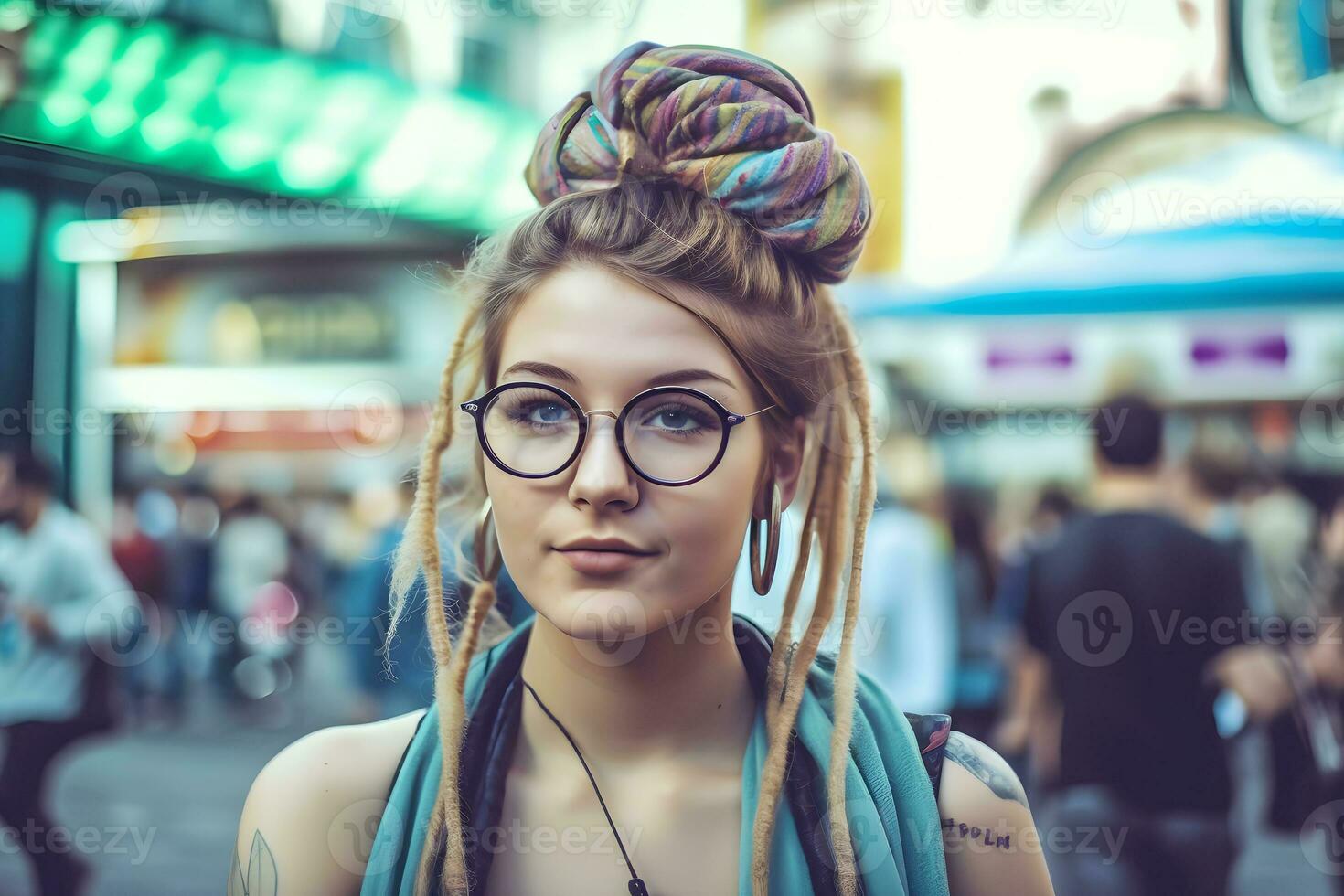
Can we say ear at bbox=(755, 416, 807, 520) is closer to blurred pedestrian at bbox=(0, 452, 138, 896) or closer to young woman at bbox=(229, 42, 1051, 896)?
young woman at bbox=(229, 42, 1051, 896)

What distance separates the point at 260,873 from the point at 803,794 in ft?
2.28

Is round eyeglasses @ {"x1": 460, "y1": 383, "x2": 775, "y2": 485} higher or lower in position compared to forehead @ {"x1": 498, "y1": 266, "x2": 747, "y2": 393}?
lower

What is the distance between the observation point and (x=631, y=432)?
4.10ft

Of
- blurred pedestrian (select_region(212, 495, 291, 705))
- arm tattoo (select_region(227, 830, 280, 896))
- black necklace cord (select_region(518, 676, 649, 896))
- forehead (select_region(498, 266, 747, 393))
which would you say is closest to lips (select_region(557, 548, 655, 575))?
forehead (select_region(498, 266, 747, 393))

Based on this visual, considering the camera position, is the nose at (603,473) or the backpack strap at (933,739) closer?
the nose at (603,473)

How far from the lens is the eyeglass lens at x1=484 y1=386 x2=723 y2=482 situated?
1.25m

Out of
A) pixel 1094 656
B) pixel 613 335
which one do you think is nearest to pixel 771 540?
pixel 613 335

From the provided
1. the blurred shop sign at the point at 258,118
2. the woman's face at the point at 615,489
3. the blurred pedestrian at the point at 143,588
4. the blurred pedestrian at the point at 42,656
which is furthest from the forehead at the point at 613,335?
the blurred pedestrian at the point at 143,588

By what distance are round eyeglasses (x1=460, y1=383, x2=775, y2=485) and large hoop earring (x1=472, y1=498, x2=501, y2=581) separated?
0.83 ft

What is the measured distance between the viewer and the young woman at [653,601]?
1.26 m

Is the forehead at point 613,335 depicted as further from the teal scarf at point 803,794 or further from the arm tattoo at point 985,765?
the arm tattoo at point 985,765

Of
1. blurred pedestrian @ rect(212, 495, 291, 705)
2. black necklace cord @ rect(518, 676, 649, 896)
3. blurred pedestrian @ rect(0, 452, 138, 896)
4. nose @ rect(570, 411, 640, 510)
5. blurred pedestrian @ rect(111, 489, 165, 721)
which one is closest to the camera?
nose @ rect(570, 411, 640, 510)

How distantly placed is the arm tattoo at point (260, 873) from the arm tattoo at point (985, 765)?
886 mm

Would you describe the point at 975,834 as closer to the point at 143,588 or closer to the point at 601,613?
the point at 601,613
